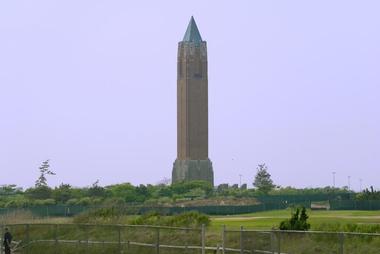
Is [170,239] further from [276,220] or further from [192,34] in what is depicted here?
[192,34]

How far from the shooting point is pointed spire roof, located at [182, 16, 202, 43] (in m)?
165

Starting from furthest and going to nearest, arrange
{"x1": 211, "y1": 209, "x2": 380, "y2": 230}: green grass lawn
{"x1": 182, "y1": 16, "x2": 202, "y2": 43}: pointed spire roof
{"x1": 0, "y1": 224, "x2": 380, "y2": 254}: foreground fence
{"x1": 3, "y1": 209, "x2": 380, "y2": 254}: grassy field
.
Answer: {"x1": 182, "y1": 16, "x2": 202, "y2": 43}: pointed spire roof → {"x1": 211, "y1": 209, "x2": 380, "y2": 230}: green grass lawn → {"x1": 3, "y1": 209, "x2": 380, "y2": 254}: grassy field → {"x1": 0, "y1": 224, "x2": 380, "y2": 254}: foreground fence

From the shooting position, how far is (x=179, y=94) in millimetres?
163375

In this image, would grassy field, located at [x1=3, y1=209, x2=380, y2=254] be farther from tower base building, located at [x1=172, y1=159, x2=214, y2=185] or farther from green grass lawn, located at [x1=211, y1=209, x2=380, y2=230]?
tower base building, located at [x1=172, y1=159, x2=214, y2=185]

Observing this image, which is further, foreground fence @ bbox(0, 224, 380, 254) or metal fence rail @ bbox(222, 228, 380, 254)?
foreground fence @ bbox(0, 224, 380, 254)

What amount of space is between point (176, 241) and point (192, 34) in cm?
13786

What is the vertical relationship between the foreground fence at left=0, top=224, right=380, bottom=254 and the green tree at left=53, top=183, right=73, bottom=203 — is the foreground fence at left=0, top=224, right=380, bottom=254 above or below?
below

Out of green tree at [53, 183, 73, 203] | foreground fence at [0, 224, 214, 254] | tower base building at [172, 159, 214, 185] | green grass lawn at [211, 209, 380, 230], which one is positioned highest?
tower base building at [172, 159, 214, 185]

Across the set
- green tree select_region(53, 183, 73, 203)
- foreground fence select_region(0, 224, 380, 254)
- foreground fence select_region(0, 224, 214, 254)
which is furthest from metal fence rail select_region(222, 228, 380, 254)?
green tree select_region(53, 183, 73, 203)

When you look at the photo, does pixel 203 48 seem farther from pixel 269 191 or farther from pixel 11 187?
pixel 11 187

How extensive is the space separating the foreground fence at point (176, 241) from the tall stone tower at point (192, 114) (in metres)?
121

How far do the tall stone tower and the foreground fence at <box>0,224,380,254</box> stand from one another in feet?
396

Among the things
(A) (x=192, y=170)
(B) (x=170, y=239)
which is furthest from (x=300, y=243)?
(A) (x=192, y=170)

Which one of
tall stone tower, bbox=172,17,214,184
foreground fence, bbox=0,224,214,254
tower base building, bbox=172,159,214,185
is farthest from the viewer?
tall stone tower, bbox=172,17,214,184
